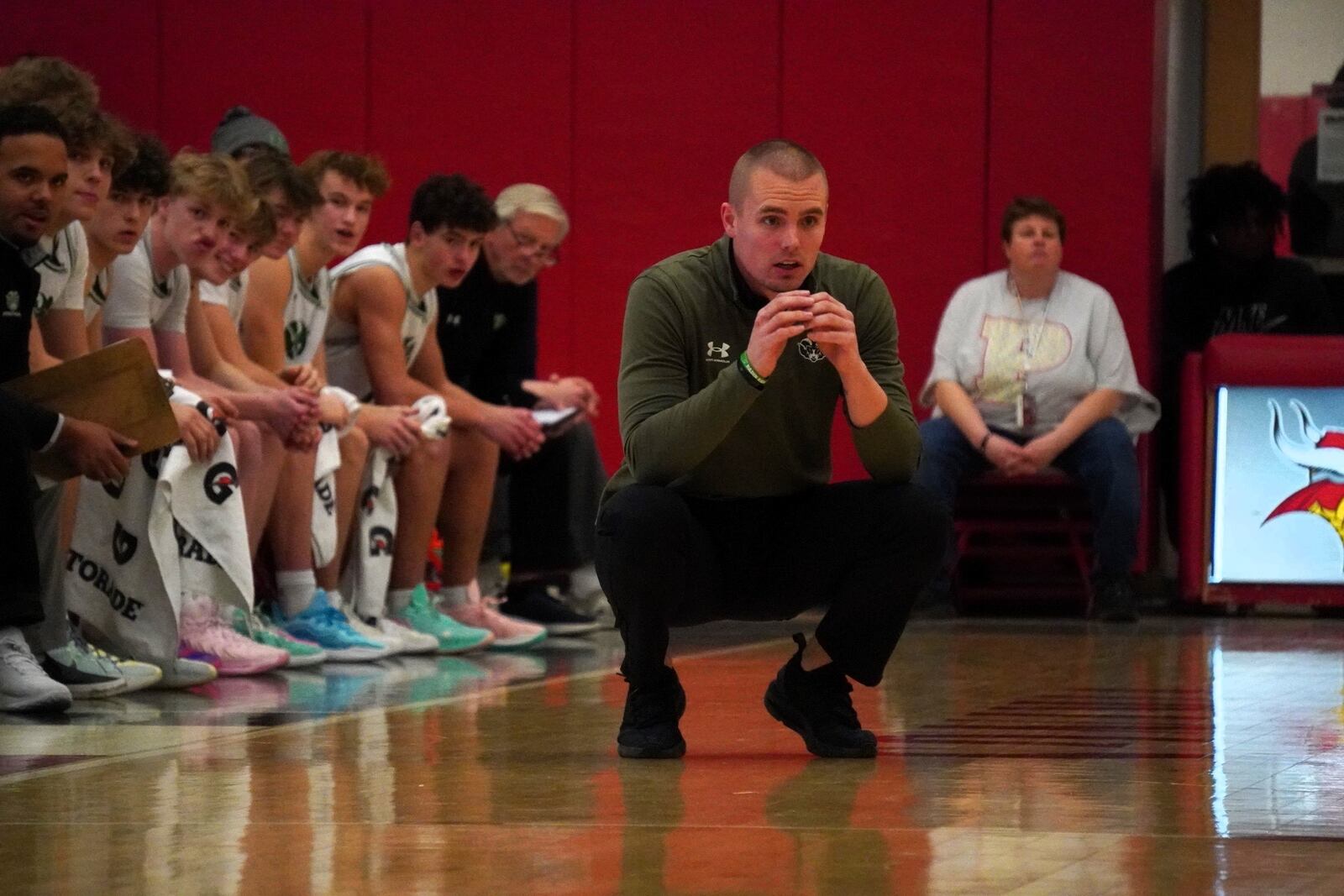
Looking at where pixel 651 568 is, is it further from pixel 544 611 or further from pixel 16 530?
pixel 544 611

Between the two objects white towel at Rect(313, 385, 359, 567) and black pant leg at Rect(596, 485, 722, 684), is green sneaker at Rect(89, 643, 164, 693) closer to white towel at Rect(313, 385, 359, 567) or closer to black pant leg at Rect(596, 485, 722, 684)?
white towel at Rect(313, 385, 359, 567)

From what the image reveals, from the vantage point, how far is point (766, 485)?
126 inches

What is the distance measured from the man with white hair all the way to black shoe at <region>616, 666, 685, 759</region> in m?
2.72

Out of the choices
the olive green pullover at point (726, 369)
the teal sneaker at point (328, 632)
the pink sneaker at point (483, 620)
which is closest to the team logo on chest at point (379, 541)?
the teal sneaker at point (328, 632)

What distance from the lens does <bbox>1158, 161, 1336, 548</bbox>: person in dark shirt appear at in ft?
23.3

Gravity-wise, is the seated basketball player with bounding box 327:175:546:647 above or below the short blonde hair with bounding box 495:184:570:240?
below

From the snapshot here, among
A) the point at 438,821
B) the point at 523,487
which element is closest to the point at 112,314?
the point at 523,487

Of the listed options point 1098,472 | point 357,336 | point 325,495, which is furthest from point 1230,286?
point 325,495

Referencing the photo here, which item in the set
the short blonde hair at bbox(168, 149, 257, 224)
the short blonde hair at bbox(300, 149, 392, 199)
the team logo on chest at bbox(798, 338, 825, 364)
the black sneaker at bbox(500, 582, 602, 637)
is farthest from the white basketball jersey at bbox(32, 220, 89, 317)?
the black sneaker at bbox(500, 582, 602, 637)

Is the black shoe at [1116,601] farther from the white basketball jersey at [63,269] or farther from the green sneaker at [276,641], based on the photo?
the white basketball jersey at [63,269]

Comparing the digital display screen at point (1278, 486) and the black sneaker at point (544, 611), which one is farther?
the digital display screen at point (1278, 486)

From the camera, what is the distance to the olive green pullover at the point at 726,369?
122 inches

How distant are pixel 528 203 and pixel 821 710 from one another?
3.04 meters

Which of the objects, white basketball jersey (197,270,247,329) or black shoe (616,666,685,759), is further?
white basketball jersey (197,270,247,329)
